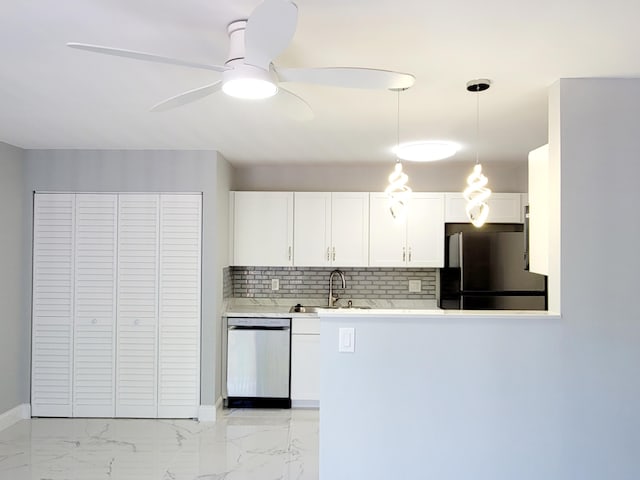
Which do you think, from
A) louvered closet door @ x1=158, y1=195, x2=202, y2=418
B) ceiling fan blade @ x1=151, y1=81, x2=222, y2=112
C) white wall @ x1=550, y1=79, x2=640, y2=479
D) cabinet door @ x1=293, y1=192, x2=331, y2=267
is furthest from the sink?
ceiling fan blade @ x1=151, y1=81, x2=222, y2=112

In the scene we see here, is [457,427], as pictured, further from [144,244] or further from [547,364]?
[144,244]

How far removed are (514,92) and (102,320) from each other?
366cm

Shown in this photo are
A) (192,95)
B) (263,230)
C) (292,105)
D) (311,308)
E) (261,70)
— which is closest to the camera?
(261,70)

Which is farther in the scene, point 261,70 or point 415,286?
point 415,286

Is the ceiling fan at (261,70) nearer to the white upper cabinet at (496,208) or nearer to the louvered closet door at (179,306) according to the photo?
the louvered closet door at (179,306)

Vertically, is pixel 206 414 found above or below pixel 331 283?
below

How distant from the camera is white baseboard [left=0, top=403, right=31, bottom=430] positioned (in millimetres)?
3771

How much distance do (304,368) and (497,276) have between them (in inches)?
76.6

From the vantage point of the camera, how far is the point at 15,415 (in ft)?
12.8

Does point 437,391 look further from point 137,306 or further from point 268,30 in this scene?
point 137,306

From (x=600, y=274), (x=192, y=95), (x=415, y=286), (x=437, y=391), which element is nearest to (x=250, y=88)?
(x=192, y=95)

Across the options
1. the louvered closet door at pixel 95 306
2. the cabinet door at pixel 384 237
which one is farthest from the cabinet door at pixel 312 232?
the louvered closet door at pixel 95 306

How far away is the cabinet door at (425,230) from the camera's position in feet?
14.9

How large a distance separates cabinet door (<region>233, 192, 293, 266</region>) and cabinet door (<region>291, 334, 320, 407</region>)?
790 mm
